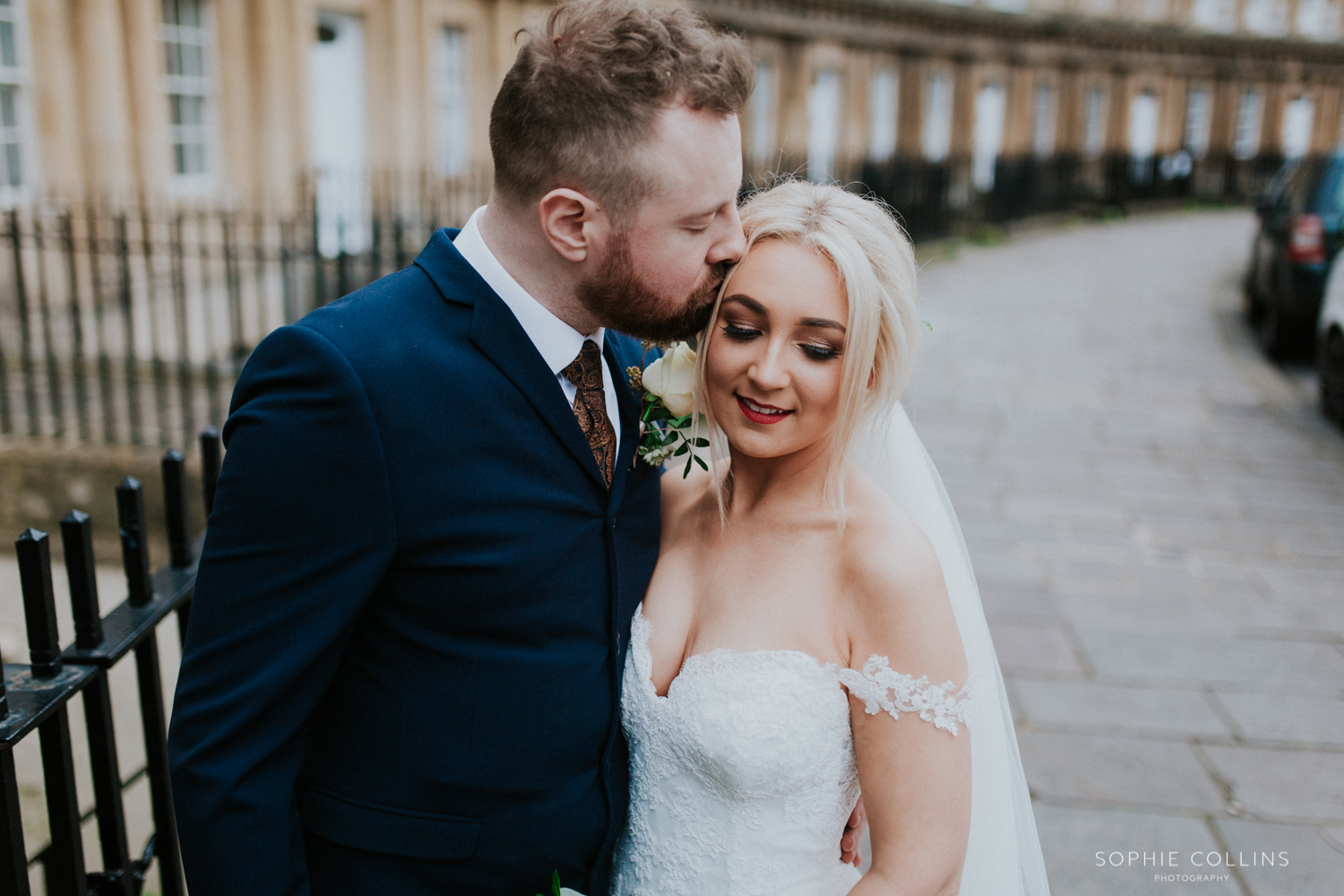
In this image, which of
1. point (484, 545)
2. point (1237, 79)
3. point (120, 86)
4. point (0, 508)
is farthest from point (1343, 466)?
point (1237, 79)

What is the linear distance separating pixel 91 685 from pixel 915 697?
1589mm

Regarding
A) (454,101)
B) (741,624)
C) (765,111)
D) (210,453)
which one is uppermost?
(765,111)

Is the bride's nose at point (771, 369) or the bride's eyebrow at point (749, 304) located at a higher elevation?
the bride's eyebrow at point (749, 304)

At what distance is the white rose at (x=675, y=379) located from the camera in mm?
2008

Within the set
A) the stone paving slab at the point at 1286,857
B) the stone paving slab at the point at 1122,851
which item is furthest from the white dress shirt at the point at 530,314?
the stone paving slab at the point at 1286,857

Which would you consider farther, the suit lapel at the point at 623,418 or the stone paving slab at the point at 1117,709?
the stone paving slab at the point at 1117,709

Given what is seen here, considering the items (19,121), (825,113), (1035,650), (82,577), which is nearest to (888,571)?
(82,577)

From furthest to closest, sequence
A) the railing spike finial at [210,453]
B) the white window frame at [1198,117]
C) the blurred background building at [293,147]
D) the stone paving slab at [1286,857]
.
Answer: the white window frame at [1198,117] < the blurred background building at [293,147] < the stone paving slab at [1286,857] < the railing spike finial at [210,453]

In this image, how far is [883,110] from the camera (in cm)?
2533

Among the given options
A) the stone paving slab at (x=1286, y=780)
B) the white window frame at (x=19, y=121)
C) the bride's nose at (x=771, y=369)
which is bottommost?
the stone paving slab at (x=1286, y=780)

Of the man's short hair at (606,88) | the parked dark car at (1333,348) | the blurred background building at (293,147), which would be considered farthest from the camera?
the parked dark car at (1333,348)

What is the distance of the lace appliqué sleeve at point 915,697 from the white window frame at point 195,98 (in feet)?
33.8

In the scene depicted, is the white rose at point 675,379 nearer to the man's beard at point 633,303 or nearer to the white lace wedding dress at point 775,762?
the man's beard at point 633,303

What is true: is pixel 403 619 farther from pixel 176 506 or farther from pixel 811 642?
pixel 176 506
